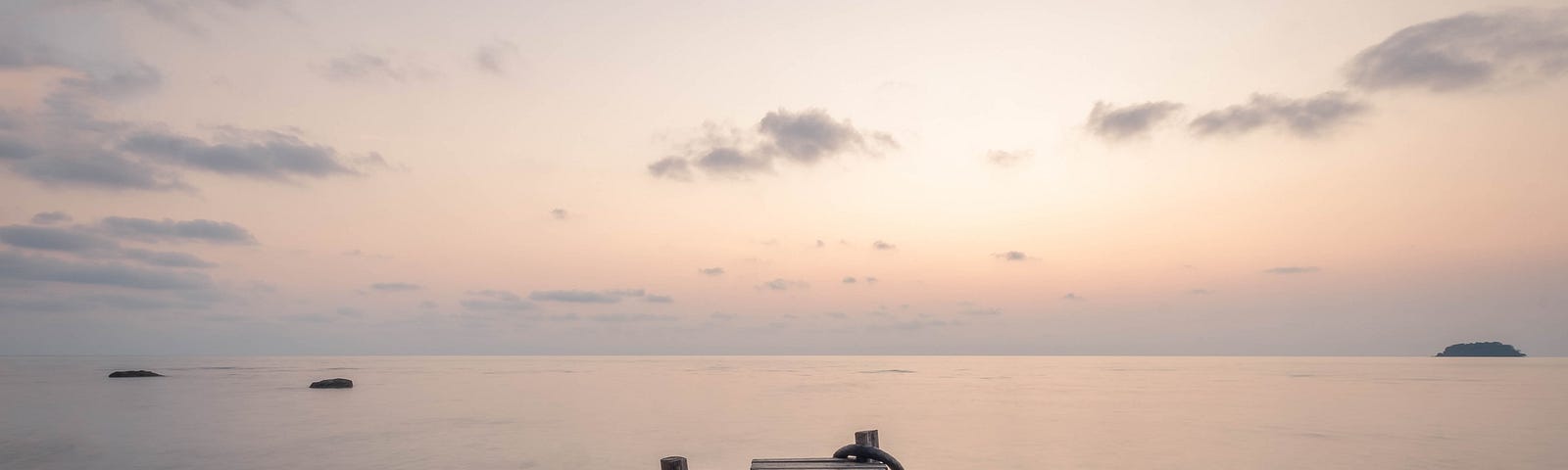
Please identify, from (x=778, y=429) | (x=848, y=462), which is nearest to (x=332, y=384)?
(x=778, y=429)

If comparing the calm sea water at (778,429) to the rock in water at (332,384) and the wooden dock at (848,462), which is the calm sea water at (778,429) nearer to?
the rock in water at (332,384)

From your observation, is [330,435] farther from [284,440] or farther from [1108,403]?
[1108,403]

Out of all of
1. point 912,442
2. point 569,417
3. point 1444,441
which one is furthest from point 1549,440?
point 569,417

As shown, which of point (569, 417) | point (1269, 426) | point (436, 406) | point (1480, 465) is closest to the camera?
point (1480, 465)

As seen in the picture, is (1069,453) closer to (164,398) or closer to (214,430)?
(214,430)

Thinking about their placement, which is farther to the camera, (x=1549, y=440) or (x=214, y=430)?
(x=214, y=430)

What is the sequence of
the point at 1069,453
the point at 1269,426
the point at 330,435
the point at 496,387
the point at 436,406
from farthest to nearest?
the point at 496,387 → the point at 436,406 → the point at 1269,426 → the point at 330,435 → the point at 1069,453

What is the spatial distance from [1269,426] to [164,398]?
84569 mm

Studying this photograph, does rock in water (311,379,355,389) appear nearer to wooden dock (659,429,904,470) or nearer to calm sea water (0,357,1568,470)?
calm sea water (0,357,1568,470)

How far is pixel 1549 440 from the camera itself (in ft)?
134

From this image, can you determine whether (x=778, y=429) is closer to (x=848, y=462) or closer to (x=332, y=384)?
(x=848, y=462)

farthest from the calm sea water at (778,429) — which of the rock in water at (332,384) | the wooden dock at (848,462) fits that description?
the wooden dock at (848,462)

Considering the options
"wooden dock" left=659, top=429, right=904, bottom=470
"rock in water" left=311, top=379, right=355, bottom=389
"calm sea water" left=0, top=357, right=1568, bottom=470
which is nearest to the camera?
"wooden dock" left=659, top=429, right=904, bottom=470

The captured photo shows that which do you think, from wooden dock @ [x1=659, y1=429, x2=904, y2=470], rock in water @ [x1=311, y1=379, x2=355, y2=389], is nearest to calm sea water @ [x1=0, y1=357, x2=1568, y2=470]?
rock in water @ [x1=311, y1=379, x2=355, y2=389]
